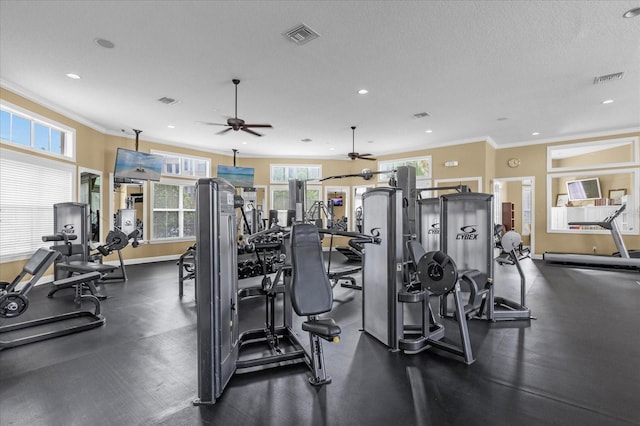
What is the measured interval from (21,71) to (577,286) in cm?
945

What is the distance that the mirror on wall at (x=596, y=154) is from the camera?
7.66 m

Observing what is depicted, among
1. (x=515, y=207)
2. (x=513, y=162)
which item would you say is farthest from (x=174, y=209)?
(x=515, y=207)

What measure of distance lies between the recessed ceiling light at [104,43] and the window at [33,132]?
2.62 metres

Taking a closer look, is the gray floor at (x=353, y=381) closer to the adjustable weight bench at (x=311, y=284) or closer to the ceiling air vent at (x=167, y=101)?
the adjustable weight bench at (x=311, y=284)

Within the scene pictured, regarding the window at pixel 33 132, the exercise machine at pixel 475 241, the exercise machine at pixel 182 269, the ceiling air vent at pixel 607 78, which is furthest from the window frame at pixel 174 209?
the ceiling air vent at pixel 607 78

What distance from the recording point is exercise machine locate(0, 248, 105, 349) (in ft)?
9.91

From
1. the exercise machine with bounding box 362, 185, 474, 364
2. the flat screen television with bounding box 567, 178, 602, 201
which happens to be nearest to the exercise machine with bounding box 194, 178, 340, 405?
the exercise machine with bounding box 362, 185, 474, 364

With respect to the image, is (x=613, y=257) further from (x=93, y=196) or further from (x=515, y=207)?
(x=93, y=196)

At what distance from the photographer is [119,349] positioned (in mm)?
2979

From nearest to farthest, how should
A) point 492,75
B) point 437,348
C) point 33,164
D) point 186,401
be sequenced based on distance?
point 186,401 → point 437,348 → point 492,75 → point 33,164

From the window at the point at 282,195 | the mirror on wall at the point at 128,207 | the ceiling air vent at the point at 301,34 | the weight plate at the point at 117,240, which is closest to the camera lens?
the ceiling air vent at the point at 301,34

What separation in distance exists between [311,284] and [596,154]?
10.2 m

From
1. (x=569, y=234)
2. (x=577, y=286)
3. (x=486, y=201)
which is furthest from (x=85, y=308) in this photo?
(x=569, y=234)

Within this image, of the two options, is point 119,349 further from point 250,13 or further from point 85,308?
point 250,13
